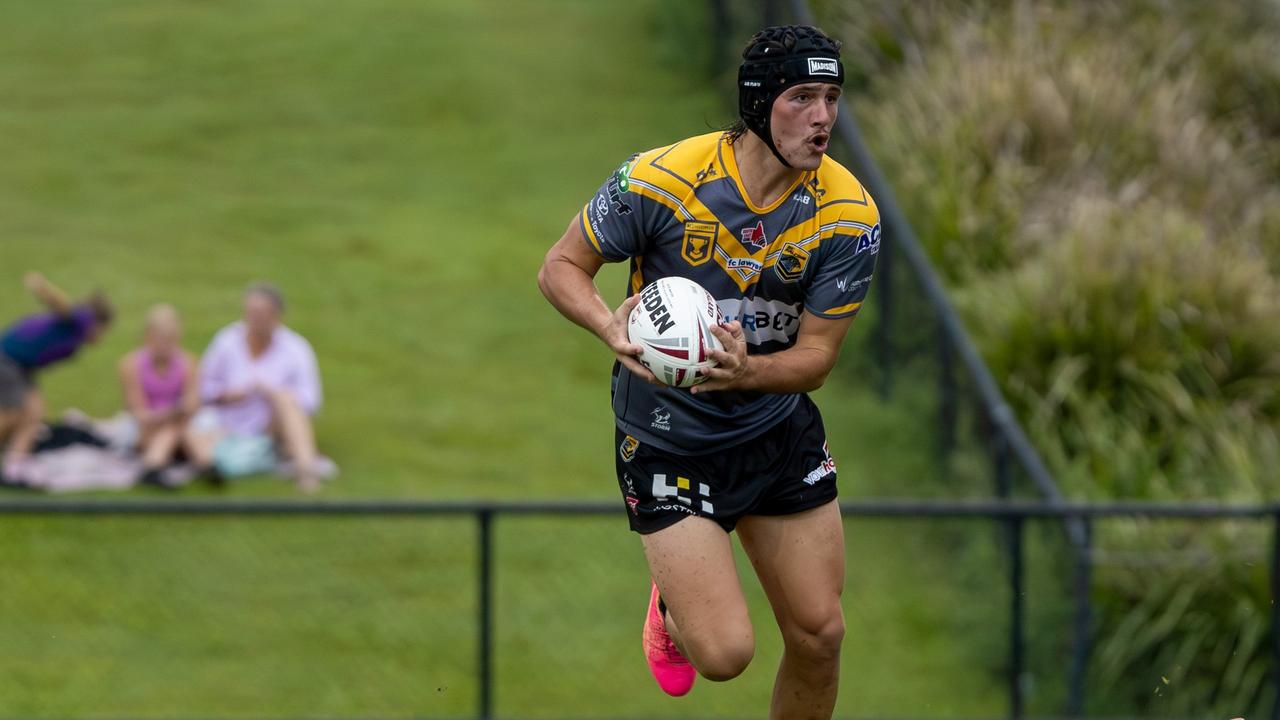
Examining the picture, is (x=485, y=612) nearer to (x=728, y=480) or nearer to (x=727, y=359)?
(x=728, y=480)

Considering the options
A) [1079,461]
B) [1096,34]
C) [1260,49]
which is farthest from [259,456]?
[1260,49]

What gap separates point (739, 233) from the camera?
5363mm

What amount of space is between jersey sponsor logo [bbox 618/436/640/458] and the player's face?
1.17m

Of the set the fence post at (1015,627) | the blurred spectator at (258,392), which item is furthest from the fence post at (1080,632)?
the blurred spectator at (258,392)

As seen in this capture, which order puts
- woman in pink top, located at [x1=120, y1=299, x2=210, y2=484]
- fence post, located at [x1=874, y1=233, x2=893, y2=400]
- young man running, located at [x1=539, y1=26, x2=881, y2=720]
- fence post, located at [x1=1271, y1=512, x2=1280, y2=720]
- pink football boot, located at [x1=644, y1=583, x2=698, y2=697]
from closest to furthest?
young man running, located at [x1=539, y1=26, x2=881, y2=720] < pink football boot, located at [x1=644, y1=583, x2=698, y2=697] < fence post, located at [x1=1271, y1=512, x2=1280, y2=720] < woman in pink top, located at [x1=120, y1=299, x2=210, y2=484] < fence post, located at [x1=874, y1=233, x2=893, y2=400]

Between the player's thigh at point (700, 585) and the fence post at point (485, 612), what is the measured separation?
3.71 metres

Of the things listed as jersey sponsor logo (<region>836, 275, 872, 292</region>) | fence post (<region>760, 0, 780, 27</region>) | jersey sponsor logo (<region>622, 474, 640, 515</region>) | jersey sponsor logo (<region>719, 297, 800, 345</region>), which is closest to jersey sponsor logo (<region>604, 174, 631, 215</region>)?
jersey sponsor logo (<region>719, 297, 800, 345</region>)

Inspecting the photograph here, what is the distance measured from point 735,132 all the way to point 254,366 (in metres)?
7.90

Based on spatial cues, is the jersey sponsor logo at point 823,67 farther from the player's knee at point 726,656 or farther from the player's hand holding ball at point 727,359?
the player's knee at point 726,656

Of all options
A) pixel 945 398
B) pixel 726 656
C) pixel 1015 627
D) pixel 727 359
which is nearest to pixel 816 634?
pixel 726 656

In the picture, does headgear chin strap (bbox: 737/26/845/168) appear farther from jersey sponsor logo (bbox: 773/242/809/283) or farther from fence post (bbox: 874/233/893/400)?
fence post (bbox: 874/233/893/400)

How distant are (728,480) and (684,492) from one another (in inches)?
6.5

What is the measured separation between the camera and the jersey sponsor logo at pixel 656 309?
5.09 metres

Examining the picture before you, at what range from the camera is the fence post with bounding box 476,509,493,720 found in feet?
30.3
